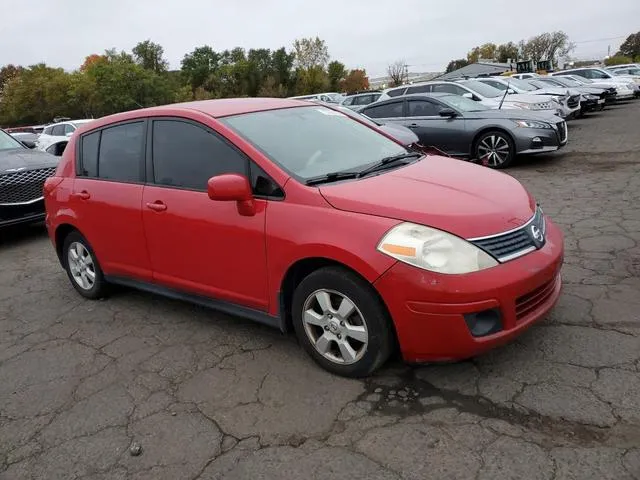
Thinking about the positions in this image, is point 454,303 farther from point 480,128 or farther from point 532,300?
point 480,128

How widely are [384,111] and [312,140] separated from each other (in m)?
7.90

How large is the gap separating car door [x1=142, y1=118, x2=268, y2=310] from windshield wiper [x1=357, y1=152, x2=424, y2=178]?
0.69 m

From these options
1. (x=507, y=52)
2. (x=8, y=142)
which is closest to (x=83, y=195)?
(x=8, y=142)

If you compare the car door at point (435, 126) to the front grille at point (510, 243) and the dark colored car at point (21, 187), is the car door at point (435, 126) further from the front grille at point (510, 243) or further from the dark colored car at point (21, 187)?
the front grille at point (510, 243)

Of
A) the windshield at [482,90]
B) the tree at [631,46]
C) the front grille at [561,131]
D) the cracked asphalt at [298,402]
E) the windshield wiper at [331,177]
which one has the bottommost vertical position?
the cracked asphalt at [298,402]

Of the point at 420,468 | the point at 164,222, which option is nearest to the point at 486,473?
the point at 420,468

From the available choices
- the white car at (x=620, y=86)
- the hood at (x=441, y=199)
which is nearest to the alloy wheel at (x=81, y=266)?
the hood at (x=441, y=199)

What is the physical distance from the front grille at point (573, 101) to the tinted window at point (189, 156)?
50.7 feet

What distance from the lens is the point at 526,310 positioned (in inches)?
114

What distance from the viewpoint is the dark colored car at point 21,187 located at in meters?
6.92

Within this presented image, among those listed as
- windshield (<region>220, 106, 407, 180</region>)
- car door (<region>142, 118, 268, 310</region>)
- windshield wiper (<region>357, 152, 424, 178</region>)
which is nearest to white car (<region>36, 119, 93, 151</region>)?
car door (<region>142, 118, 268, 310</region>)

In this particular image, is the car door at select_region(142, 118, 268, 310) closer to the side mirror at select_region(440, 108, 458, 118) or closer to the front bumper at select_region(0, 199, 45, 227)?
the front bumper at select_region(0, 199, 45, 227)

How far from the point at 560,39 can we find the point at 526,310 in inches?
3820

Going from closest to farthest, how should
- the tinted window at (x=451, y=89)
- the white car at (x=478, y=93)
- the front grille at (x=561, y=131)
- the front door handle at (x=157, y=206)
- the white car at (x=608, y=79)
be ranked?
the front door handle at (x=157, y=206), the front grille at (x=561, y=131), the white car at (x=478, y=93), the tinted window at (x=451, y=89), the white car at (x=608, y=79)
